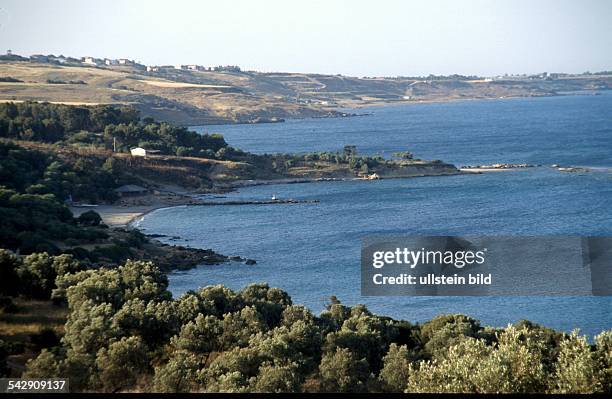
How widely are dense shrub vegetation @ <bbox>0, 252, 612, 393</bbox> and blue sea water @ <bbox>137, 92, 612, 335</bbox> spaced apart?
11434mm

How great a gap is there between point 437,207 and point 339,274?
20.3m

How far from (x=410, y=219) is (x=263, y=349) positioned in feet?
127

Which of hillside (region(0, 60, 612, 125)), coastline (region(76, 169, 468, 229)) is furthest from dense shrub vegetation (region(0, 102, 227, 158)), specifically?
hillside (region(0, 60, 612, 125))

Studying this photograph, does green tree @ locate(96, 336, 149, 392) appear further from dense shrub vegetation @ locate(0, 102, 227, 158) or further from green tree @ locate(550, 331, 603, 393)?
dense shrub vegetation @ locate(0, 102, 227, 158)

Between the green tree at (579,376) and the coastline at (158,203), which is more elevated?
the green tree at (579,376)

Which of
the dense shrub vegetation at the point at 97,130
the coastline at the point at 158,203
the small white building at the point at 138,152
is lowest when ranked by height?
the coastline at the point at 158,203

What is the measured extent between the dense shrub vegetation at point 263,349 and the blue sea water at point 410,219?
1143 centimetres

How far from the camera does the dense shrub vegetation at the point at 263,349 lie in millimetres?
10188

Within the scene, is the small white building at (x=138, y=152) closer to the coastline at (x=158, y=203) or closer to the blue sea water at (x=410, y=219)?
the coastline at (x=158, y=203)

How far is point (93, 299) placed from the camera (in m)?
16.4

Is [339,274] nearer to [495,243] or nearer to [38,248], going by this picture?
[495,243]

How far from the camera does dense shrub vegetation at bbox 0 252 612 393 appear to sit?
1019cm

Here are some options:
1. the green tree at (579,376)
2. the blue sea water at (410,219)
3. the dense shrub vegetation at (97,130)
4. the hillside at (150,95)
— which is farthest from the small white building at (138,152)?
the green tree at (579,376)

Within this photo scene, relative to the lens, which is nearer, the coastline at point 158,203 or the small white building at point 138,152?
the coastline at point 158,203
